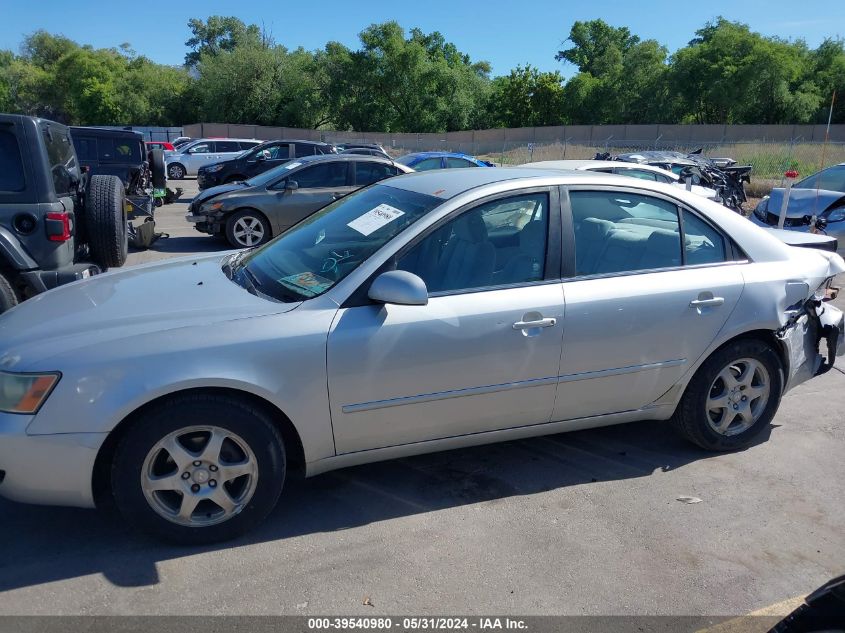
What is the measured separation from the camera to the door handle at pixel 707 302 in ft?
12.9

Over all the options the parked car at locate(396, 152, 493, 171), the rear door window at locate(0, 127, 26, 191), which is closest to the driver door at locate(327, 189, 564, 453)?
the rear door window at locate(0, 127, 26, 191)

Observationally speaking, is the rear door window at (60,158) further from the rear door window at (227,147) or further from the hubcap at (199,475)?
the rear door window at (227,147)

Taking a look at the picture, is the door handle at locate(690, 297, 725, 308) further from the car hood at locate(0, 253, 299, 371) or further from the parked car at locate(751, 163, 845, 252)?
the parked car at locate(751, 163, 845, 252)

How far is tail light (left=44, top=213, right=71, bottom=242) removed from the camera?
548 centimetres

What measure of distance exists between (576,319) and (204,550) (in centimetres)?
212

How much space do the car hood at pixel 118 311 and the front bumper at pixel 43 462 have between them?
28 centimetres

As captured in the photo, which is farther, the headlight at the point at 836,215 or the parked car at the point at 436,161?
the parked car at the point at 436,161

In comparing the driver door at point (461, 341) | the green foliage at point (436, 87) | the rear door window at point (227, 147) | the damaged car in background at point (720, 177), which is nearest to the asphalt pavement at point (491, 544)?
the driver door at point (461, 341)

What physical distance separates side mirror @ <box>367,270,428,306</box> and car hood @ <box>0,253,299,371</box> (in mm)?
418

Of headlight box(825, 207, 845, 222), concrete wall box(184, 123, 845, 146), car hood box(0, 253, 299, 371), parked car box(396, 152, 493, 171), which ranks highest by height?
concrete wall box(184, 123, 845, 146)

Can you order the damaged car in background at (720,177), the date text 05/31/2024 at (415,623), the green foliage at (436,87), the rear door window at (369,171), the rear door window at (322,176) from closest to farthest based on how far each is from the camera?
the date text 05/31/2024 at (415,623), the rear door window at (322,176), the rear door window at (369,171), the damaged car in background at (720,177), the green foliage at (436,87)

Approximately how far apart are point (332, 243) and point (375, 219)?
0.27 m

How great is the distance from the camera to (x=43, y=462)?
294 centimetres

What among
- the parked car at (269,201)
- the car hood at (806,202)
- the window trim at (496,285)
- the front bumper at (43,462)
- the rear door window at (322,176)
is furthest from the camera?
the rear door window at (322,176)
